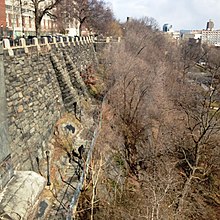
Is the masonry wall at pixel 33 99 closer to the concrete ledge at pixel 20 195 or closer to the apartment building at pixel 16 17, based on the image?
the concrete ledge at pixel 20 195

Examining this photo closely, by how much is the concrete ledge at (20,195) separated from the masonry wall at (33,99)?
561mm

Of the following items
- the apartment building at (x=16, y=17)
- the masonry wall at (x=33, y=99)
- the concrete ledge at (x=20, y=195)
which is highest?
the apartment building at (x=16, y=17)

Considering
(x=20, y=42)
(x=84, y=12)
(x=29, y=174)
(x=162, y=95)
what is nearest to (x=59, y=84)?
(x=20, y=42)

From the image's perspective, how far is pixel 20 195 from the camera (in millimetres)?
8344

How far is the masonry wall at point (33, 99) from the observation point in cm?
1088

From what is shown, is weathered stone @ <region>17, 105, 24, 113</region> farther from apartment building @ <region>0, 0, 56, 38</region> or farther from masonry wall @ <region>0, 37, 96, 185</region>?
apartment building @ <region>0, 0, 56, 38</region>

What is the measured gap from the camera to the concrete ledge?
25.3 ft

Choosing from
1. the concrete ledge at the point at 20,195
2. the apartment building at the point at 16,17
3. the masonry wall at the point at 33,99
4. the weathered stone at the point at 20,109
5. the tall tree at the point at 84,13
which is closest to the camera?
the concrete ledge at the point at 20,195

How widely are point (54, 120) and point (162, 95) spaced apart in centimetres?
1197

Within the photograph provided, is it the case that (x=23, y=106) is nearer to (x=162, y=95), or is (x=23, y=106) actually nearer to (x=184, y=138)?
(x=184, y=138)

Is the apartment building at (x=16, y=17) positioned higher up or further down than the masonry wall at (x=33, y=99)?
higher up

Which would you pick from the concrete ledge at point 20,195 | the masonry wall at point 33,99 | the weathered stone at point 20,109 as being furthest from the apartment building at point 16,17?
the concrete ledge at point 20,195

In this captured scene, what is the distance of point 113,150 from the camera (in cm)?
1744

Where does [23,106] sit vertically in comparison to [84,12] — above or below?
below
